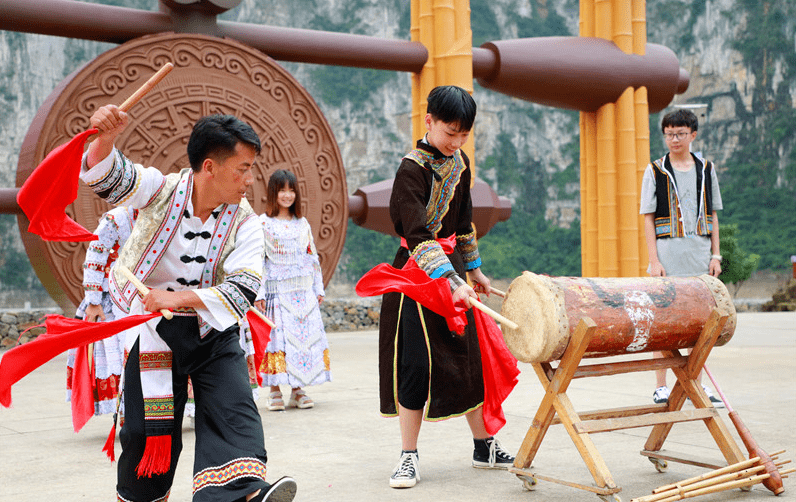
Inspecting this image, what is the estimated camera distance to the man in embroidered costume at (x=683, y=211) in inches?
167

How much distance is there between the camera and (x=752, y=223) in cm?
3994

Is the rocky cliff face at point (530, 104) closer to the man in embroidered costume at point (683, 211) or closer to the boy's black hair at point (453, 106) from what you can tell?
the man in embroidered costume at point (683, 211)

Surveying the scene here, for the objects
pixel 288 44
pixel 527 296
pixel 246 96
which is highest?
pixel 288 44

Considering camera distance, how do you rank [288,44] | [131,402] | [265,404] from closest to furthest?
[131,402]
[265,404]
[288,44]

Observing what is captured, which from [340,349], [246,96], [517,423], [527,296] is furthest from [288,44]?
[527,296]

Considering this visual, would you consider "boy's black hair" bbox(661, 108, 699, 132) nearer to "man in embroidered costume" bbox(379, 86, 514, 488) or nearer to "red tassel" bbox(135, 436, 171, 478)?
"man in embroidered costume" bbox(379, 86, 514, 488)

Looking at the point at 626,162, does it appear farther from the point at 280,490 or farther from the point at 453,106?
the point at 280,490

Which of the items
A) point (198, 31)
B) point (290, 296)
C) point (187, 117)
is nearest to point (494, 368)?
point (290, 296)

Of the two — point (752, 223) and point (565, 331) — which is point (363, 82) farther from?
point (565, 331)

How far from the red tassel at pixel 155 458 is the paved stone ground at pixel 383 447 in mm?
651

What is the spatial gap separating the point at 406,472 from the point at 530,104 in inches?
1742

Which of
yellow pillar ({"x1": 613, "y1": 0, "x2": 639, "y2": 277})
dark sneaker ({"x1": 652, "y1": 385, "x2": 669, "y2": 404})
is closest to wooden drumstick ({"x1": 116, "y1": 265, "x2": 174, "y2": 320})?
dark sneaker ({"x1": 652, "y1": 385, "x2": 669, "y2": 404})

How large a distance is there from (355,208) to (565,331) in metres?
5.53

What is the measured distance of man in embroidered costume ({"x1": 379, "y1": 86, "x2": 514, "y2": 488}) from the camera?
9.25 feet
